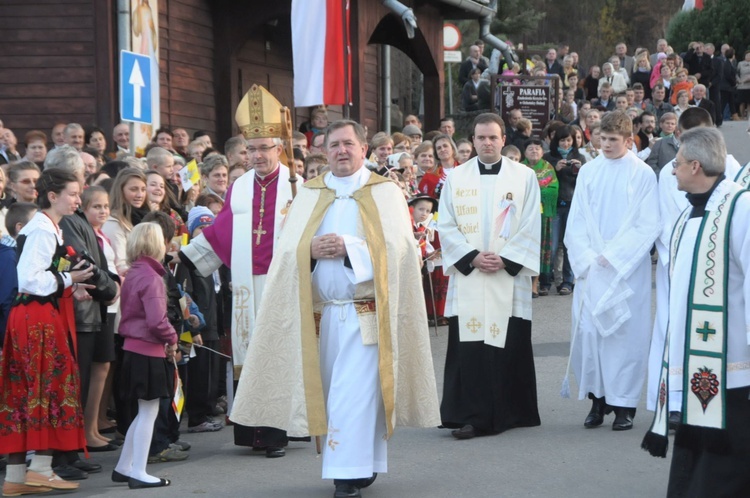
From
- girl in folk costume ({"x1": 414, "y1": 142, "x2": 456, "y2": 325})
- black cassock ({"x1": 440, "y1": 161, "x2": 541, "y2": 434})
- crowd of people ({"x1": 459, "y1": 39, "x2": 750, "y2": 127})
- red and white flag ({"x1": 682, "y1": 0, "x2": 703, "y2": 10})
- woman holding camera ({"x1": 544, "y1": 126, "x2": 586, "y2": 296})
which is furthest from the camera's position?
red and white flag ({"x1": 682, "y1": 0, "x2": 703, "y2": 10})

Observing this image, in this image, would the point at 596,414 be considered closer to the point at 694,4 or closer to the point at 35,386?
the point at 35,386

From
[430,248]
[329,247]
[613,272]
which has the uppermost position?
[329,247]

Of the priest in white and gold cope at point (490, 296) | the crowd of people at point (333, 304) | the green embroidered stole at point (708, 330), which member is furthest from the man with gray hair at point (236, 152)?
the green embroidered stole at point (708, 330)

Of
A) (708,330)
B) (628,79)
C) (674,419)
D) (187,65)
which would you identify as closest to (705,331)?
(708,330)

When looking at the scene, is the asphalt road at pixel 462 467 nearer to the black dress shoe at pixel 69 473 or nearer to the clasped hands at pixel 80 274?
the black dress shoe at pixel 69 473

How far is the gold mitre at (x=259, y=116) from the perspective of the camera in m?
8.05

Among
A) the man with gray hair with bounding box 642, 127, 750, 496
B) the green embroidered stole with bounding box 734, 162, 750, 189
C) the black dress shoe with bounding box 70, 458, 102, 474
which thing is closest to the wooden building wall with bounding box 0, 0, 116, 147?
the black dress shoe with bounding box 70, 458, 102, 474

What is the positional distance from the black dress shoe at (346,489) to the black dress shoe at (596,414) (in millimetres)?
2424

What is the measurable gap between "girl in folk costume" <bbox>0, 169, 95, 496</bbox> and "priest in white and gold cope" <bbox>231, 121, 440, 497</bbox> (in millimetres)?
1029

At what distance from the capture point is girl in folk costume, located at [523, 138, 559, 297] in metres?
15.4

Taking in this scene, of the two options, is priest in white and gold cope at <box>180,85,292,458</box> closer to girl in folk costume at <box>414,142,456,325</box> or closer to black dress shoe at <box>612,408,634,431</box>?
black dress shoe at <box>612,408,634,431</box>

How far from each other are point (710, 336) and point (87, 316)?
3.88 m

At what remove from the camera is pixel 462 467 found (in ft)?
24.5

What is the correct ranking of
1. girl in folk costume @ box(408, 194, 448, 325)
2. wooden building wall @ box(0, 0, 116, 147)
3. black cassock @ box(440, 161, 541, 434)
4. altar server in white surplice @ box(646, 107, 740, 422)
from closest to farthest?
altar server in white surplice @ box(646, 107, 740, 422) < black cassock @ box(440, 161, 541, 434) < girl in folk costume @ box(408, 194, 448, 325) < wooden building wall @ box(0, 0, 116, 147)
